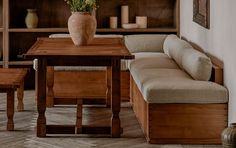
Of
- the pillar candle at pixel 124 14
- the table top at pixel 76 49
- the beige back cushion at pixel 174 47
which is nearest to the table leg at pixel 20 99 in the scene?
the table top at pixel 76 49

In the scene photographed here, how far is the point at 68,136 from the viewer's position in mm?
5602

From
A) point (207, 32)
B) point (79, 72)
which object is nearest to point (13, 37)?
point (79, 72)

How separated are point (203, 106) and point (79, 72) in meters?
2.24

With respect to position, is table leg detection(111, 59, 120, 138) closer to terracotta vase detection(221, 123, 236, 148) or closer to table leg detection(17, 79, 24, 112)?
table leg detection(17, 79, 24, 112)

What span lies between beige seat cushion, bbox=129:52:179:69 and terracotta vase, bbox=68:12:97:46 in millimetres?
722

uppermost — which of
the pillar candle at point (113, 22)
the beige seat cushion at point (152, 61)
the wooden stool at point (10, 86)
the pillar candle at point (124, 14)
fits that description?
the pillar candle at point (124, 14)

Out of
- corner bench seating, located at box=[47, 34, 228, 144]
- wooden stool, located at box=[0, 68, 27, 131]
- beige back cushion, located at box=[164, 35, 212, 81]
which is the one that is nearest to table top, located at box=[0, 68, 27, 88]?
wooden stool, located at box=[0, 68, 27, 131]

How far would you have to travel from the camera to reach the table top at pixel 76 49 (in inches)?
213

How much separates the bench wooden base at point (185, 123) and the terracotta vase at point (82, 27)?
1181 mm

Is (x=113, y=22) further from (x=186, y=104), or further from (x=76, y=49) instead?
(x=186, y=104)

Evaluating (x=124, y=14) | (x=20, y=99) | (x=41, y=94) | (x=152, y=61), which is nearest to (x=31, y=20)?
(x=124, y=14)

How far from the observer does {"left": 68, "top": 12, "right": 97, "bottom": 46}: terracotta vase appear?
20.0ft

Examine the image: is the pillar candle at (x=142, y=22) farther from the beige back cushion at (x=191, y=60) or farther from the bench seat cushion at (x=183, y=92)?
the bench seat cushion at (x=183, y=92)

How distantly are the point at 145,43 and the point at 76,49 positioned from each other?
6.99ft
